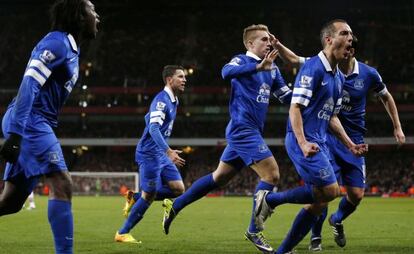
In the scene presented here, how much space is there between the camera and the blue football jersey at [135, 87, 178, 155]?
938cm

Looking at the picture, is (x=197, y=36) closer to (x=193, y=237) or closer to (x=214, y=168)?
(x=214, y=168)

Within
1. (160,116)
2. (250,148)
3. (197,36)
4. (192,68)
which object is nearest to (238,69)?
(250,148)

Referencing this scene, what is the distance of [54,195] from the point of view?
5258 millimetres

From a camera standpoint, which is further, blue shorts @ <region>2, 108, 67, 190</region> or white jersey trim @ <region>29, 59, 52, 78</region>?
blue shorts @ <region>2, 108, 67, 190</region>

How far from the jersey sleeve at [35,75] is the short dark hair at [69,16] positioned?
Answer: 28 cm

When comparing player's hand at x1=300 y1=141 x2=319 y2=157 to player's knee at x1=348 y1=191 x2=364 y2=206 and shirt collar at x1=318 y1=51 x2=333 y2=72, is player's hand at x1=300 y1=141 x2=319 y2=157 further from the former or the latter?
player's knee at x1=348 y1=191 x2=364 y2=206

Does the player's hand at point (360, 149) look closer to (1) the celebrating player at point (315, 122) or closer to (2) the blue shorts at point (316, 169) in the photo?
(1) the celebrating player at point (315, 122)

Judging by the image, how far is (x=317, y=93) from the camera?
6422mm

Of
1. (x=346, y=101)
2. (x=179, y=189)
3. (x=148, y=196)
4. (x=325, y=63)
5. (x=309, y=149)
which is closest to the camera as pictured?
(x=309, y=149)

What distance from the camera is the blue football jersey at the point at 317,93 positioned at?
246 inches

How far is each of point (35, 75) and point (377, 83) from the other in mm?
4987

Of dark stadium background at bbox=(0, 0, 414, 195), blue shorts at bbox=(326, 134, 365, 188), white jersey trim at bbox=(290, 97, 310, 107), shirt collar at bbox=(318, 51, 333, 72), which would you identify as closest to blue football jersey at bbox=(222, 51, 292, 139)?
blue shorts at bbox=(326, 134, 365, 188)

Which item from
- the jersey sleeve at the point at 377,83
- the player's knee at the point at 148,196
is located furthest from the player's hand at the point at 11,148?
the jersey sleeve at the point at 377,83

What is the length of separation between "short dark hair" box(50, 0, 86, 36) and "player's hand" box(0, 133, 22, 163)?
3.40ft
